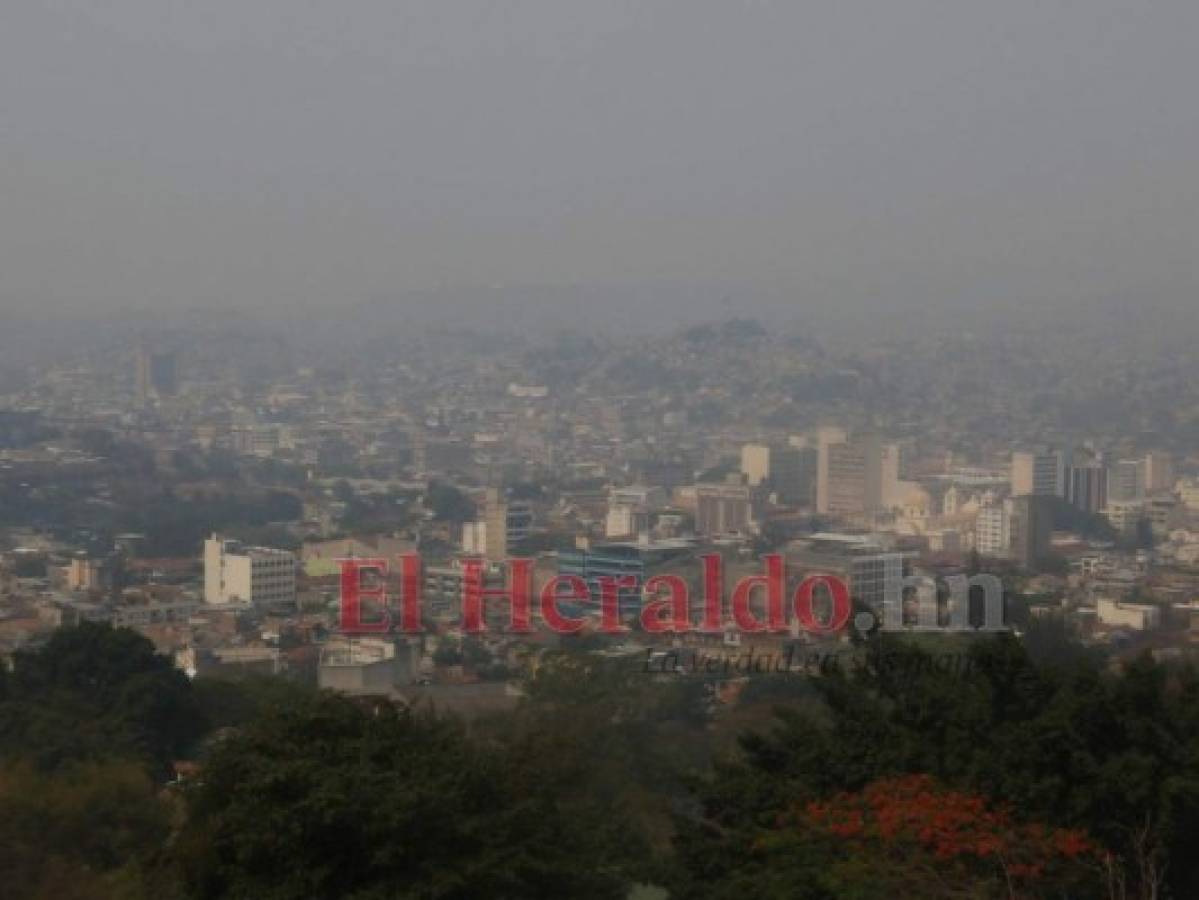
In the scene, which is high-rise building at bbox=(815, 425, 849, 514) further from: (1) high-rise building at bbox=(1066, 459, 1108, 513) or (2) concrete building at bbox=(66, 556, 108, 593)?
(2) concrete building at bbox=(66, 556, 108, 593)

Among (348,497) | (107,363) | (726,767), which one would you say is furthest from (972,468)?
(726,767)

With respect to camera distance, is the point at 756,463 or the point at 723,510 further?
the point at 756,463

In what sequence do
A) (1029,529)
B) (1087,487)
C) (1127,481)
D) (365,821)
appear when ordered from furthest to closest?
(1127,481)
(1087,487)
(1029,529)
(365,821)

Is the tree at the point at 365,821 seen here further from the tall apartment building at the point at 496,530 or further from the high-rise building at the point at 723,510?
the high-rise building at the point at 723,510

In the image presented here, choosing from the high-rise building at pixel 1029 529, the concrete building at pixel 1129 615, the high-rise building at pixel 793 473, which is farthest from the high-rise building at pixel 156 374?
the concrete building at pixel 1129 615

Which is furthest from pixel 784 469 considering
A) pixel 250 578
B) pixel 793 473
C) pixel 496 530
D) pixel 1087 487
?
pixel 250 578

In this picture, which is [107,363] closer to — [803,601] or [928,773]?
[803,601]

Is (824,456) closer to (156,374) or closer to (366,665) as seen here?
(366,665)
